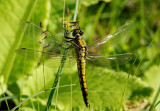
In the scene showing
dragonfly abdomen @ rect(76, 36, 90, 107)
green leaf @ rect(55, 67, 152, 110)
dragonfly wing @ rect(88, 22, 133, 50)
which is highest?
dragonfly wing @ rect(88, 22, 133, 50)

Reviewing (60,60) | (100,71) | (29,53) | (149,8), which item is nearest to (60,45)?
(60,60)

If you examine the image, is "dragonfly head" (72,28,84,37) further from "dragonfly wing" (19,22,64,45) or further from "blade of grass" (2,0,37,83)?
"blade of grass" (2,0,37,83)

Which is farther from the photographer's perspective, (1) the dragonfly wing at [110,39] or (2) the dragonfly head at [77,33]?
(1) the dragonfly wing at [110,39]

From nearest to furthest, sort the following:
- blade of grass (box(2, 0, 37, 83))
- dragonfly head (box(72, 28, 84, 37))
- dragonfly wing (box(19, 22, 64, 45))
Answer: dragonfly wing (box(19, 22, 64, 45)), dragonfly head (box(72, 28, 84, 37)), blade of grass (box(2, 0, 37, 83))

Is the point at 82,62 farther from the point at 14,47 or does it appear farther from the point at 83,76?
the point at 14,47

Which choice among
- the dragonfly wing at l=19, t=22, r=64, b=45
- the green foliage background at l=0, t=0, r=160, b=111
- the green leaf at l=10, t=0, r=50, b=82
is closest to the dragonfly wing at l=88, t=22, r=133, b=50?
the green foliage background at l=0, t=0, r=160, b=111

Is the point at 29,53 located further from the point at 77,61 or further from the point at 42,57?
the point at 77,61

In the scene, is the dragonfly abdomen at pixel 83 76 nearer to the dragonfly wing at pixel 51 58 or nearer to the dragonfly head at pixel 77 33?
the dragonfly wing at pixel 51 58

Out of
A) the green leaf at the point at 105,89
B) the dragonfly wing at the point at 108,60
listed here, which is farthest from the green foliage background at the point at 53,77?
the dragonfly wing at the point at 108,60

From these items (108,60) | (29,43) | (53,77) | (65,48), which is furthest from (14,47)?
(108,60)

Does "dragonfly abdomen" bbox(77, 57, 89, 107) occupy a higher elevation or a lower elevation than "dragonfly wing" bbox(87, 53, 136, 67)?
lower

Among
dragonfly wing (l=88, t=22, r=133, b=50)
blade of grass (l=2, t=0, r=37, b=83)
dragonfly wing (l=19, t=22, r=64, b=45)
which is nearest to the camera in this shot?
dragonfly wing (l=19, t=22, r=64, b=45)

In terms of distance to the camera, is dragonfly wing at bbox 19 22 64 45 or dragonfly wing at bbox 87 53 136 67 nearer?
dragonfly wing at bbox 19 22 64 45
